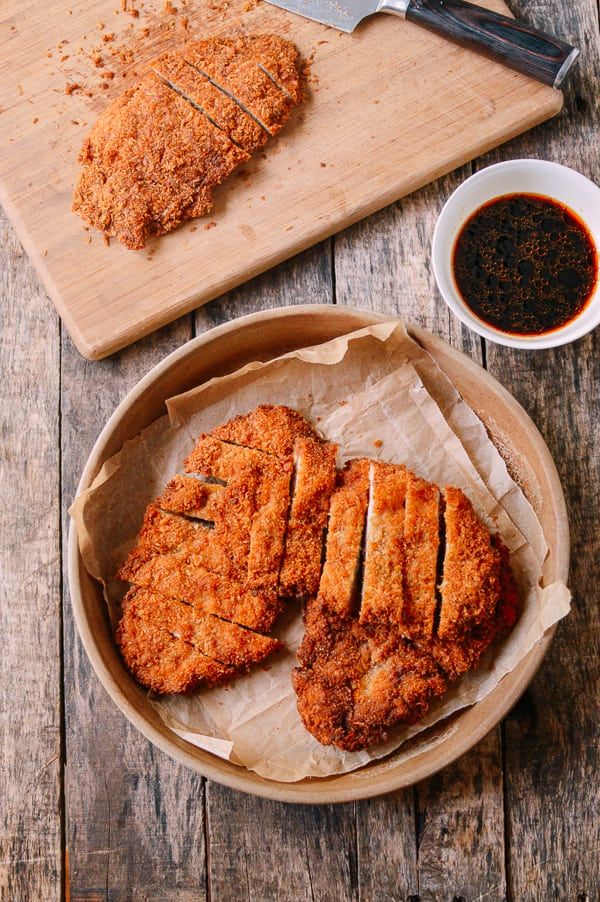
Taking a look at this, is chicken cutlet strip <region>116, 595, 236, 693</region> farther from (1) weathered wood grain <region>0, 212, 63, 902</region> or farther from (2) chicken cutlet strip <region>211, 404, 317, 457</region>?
(2) chicken cutlet strip <region>211, 404, 317, 457</region>

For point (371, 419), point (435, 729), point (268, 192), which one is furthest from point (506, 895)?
point (268, 192)

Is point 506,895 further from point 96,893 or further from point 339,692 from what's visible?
point 96,893

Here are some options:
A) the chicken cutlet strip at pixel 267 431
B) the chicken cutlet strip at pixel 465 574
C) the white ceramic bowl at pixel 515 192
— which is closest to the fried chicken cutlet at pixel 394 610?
the chicken cutlet strip at pixel 465 574

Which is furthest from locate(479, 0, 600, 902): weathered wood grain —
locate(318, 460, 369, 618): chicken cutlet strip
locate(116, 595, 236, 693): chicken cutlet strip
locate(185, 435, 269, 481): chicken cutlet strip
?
locate(116, 595, 236, 693): chicken cutlet strip

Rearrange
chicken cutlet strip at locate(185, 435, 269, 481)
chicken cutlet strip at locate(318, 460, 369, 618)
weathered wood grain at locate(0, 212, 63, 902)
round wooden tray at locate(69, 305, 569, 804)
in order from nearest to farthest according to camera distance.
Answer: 1. round wooden tray at locate(69, 305, 569, 804)
2. chicken cutlet strip at locate(318, 460, 369, 618)
3. chicken cutlet strip at locate(185, 435, 269, 481)
4. weathered wood grain at locate(0, 212, 63, 902)

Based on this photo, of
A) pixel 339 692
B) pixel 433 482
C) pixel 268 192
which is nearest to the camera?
pixel 339 692

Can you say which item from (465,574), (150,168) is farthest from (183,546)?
(150,168)

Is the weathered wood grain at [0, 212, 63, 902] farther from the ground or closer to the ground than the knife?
closer to the ground
